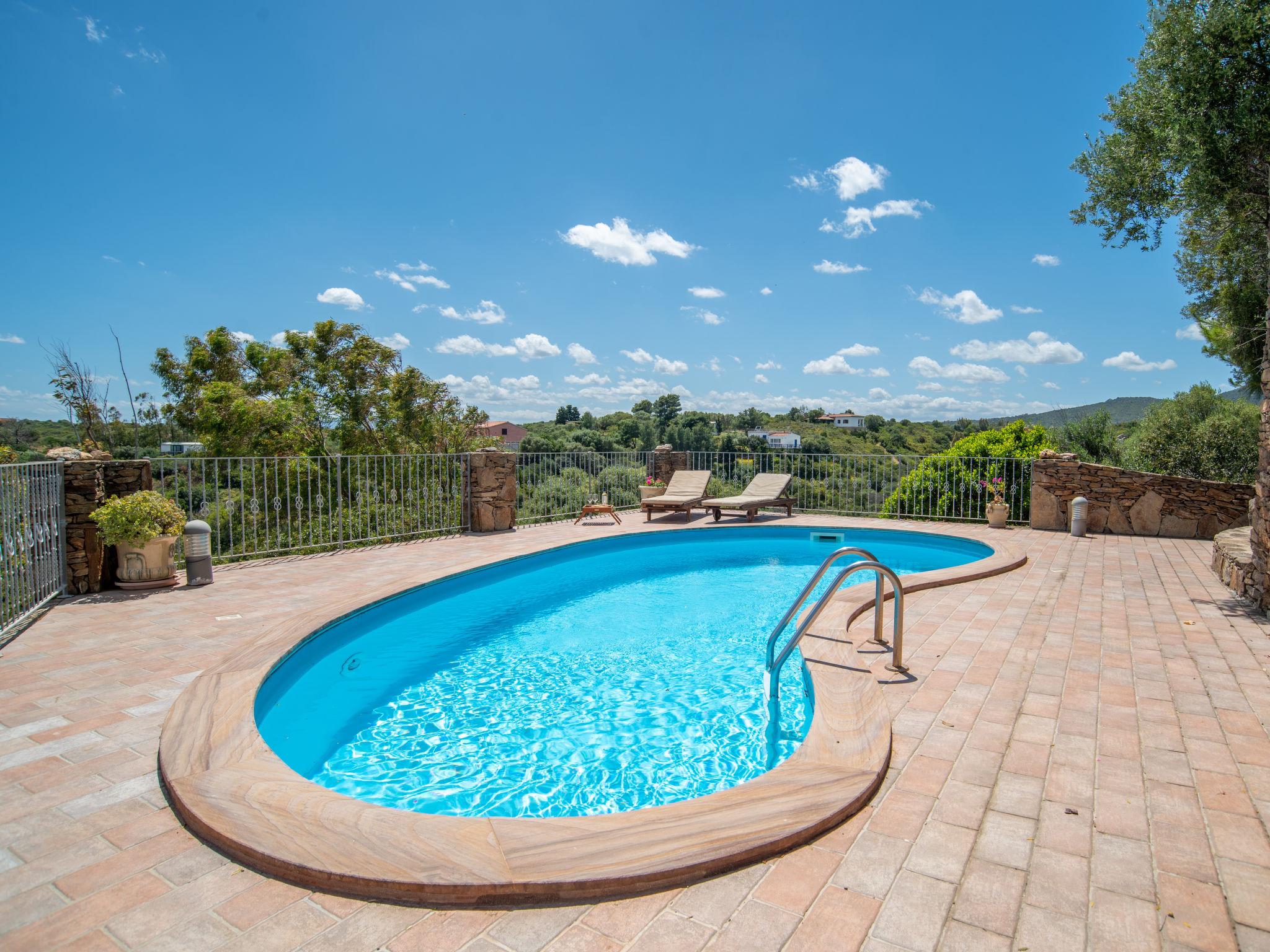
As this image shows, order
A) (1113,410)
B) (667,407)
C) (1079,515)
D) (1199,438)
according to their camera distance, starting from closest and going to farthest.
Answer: (1079,515) → (1199,438) → (1113,410) → (667,407)

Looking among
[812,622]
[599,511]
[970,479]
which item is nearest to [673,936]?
[812,622]

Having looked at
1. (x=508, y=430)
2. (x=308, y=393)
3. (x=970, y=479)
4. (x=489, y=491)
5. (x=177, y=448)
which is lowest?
(x=489, y=491)

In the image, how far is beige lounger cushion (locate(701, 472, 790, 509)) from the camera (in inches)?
415

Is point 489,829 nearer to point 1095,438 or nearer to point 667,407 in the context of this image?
point 1095,438

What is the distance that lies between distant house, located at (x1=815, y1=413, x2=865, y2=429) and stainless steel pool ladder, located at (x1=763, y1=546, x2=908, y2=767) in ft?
269

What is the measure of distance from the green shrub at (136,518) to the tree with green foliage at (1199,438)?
1968 centimetres

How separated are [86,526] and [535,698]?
4735mm

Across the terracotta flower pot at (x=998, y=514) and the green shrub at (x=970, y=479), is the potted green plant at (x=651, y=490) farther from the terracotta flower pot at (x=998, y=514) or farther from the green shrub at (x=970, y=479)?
the terracotta flower pot at (x=998, y=514)

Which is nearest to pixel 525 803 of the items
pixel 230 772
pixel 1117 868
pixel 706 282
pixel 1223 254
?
pixel 230 772

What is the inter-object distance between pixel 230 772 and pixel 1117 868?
10.4 ft

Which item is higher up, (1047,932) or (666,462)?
(666,462)

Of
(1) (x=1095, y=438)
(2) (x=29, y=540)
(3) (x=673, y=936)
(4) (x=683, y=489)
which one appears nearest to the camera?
(3) (x=673, y=936)

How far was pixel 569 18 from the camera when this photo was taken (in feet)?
32.4

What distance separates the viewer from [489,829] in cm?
207
